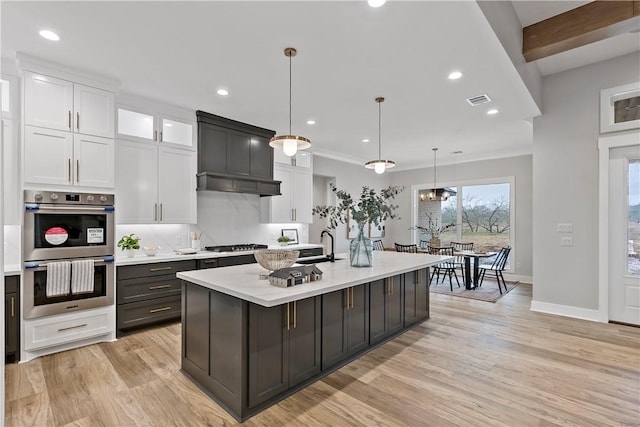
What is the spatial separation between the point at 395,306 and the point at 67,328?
11.4 ft

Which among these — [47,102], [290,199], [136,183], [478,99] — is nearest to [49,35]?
[47,102]

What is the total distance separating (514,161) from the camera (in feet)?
23.7

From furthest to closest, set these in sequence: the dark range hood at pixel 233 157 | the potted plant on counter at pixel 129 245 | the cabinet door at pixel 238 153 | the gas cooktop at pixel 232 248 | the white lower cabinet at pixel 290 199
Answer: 1. the white lower cabinet at pixel 290 199
2. the cabinet door at pixel 238 153
3. the gas cooktop at pixel 232 248
4. the dark range hood at pixel 233 157
5. the potted plant on counter at pixel 129 245

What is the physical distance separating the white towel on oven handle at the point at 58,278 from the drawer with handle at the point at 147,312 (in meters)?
0.60

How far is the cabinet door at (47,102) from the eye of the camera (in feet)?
10.3

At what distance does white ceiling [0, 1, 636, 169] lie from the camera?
2.50 m

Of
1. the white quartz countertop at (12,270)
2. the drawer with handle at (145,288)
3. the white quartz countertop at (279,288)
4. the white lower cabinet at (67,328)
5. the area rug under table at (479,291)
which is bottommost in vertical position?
the area rug under table at (479,291)

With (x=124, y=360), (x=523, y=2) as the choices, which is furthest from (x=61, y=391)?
(x=523, y=2)

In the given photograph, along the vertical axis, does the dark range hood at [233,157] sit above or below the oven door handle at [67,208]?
above

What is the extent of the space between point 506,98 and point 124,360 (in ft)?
17.4

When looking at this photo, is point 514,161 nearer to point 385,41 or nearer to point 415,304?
point 415,304

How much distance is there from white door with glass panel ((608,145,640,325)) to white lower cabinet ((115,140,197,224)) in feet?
18.3

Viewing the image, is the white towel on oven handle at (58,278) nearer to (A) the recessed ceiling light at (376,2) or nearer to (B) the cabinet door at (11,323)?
(B) the cabinet door at (11,323)

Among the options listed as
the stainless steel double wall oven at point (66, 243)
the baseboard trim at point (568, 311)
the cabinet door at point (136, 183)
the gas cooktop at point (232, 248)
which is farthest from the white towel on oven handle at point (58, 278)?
the baseboard trim at point (568, 311)
